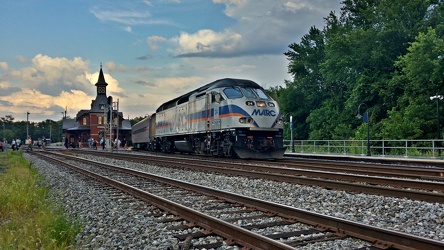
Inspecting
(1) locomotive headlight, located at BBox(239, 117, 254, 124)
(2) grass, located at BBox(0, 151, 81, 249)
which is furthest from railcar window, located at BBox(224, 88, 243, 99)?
(2) grass, located at BBox(0, 151, 81, 249)

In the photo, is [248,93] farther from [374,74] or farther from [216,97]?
[374,74]

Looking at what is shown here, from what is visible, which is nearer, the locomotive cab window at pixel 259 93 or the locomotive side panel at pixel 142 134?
the locomotive cab window at pixel 259 93

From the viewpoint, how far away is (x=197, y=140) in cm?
2517

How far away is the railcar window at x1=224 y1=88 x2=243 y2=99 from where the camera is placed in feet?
67.6

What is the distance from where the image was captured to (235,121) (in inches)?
789

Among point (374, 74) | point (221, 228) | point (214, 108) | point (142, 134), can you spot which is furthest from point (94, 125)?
point (221, 228)

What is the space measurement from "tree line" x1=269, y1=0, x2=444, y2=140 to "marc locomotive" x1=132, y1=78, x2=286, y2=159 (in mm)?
14249

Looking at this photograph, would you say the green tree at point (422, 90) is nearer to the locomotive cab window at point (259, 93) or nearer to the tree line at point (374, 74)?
the tree line at point (374, 74)

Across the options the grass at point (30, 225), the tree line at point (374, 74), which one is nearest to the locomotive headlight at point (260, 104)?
the grass at point (30, 225)

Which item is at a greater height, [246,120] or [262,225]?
[246,120]

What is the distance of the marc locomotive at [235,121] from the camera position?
20.2 meters

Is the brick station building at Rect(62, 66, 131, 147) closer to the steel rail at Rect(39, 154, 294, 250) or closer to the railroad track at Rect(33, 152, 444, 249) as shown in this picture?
the railroad track at Rect(33, 152, 444, 249)

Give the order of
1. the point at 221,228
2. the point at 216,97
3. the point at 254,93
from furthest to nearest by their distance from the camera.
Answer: the point at 216,97, the point at 254,93, the point at 221,228

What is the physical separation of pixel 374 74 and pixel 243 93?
23948mm
